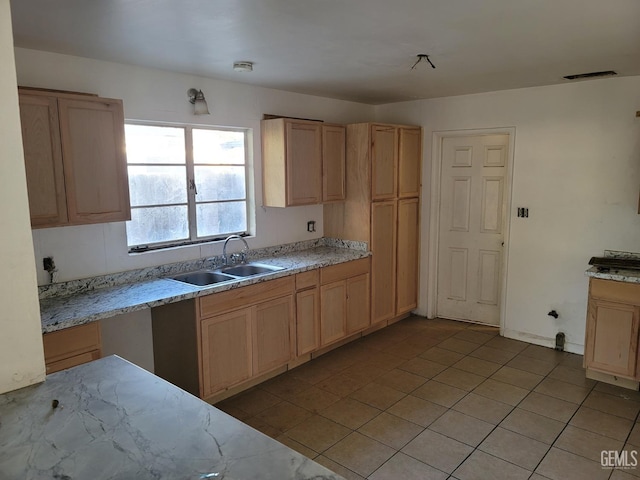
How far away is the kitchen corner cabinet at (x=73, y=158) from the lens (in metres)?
2.52

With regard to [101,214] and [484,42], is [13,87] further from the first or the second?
[484,42]

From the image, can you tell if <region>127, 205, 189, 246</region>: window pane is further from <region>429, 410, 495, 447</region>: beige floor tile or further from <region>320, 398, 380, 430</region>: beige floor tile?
<region>429, 410, 495, 447</region>: beige floor tile

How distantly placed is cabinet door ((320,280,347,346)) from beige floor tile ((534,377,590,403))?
1.71 meters

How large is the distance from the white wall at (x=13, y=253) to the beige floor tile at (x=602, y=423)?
322 centimetres

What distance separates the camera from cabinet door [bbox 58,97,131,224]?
266 centimetres

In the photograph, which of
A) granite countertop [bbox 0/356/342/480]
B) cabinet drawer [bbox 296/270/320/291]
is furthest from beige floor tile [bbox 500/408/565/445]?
granite countertop [bbox 0/356/342/480]

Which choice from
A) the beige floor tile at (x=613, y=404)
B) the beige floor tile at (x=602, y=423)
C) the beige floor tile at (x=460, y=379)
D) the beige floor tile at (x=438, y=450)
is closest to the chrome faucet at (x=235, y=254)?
the beige floor tile at (x=460, y=379)

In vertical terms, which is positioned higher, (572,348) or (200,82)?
(200,82)

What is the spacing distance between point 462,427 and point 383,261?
2.03 meters

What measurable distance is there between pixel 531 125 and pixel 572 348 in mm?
2122

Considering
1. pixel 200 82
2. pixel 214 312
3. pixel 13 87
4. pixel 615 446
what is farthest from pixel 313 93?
pixel 615 446

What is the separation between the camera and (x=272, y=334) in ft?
12.1

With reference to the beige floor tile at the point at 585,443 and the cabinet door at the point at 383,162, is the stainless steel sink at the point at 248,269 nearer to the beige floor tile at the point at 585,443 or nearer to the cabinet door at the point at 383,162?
the cabinet door at the point at 383,162

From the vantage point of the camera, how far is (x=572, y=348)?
14.1 ft
